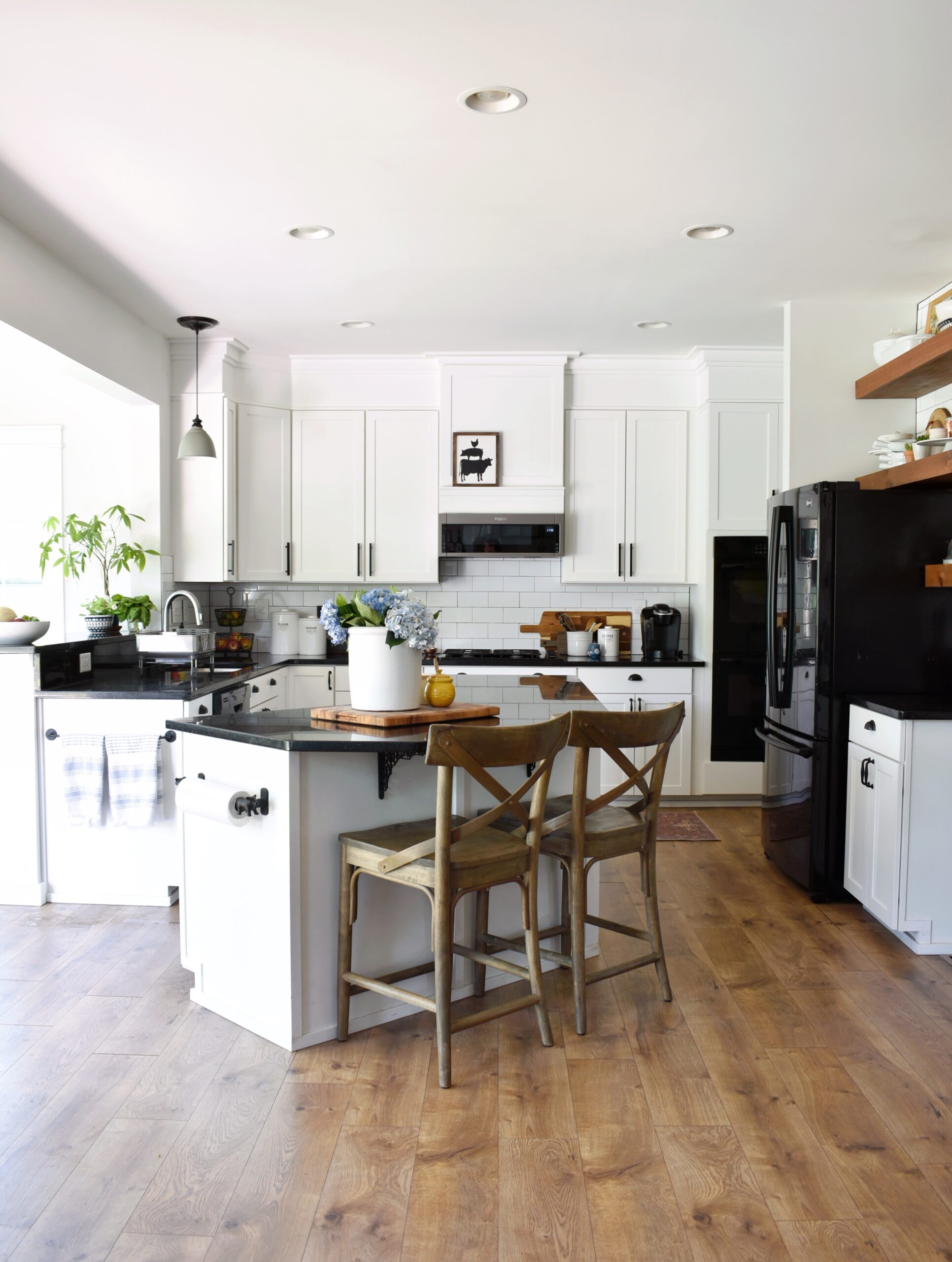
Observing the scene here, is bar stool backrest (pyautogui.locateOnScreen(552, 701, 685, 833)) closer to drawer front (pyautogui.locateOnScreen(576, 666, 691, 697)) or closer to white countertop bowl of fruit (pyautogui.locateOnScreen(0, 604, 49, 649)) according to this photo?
white countertop bowl of fruit (pyautogui.locateOnScreen(0, 604, 49, 649))

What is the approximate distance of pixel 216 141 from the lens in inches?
117

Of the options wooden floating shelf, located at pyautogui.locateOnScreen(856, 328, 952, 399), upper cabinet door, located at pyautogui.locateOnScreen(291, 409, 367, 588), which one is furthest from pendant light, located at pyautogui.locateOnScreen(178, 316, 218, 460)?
wooden floating shelf, located at pyautogui.locateOnScreen(856, 328, 952, 399)

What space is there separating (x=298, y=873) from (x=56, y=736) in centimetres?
172

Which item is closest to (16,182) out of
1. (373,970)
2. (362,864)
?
(362,864)

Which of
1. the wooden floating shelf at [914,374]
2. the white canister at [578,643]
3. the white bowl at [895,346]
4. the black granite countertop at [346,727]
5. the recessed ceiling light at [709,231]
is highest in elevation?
the recessed ceiling light at [709,231]

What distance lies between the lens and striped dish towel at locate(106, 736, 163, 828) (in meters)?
3.78

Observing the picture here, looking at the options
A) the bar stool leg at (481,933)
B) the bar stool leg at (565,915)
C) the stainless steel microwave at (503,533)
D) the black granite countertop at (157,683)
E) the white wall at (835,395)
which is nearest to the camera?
the bar stool leg at (481,933)

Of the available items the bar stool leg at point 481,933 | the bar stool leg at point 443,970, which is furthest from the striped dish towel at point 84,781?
the bar stool leg at point 443,970

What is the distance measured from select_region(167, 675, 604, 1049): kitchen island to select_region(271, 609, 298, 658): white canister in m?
2.86

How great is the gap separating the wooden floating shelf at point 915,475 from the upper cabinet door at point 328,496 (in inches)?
114

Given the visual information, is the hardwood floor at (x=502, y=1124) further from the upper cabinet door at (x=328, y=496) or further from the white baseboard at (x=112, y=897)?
the upper cabinet door at (x=328, y=496)

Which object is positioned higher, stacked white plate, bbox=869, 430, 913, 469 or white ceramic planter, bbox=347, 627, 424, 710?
stacked white plate, bbox=869, 430, 913, 469

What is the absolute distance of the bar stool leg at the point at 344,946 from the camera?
104 inches

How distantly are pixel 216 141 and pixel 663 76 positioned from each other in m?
1.37
